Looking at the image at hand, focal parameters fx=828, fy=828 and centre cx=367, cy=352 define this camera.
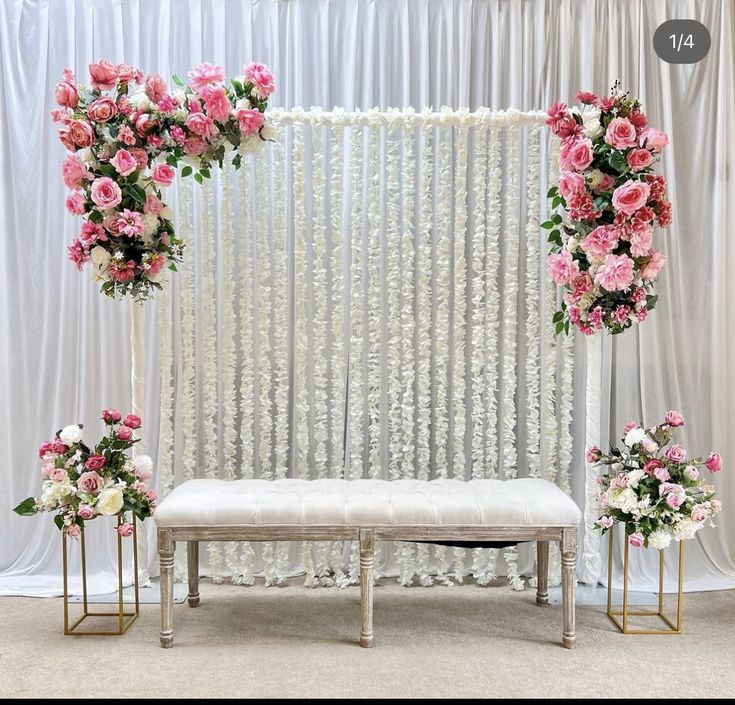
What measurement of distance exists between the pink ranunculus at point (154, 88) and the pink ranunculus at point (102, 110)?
0.15m

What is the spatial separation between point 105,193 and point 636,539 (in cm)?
236

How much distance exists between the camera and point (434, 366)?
146 inches

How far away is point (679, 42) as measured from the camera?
3777mm

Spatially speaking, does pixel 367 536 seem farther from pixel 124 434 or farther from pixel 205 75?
pixel 205 75

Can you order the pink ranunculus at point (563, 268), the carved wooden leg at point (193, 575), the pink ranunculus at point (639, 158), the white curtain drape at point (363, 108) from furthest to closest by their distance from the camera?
the white curtain drape at point (363, 108) → the carved wooden leg at point (193, 575) → the pink ranunculus at point (563, 268) → the pink ranunculus at point (639, 158)

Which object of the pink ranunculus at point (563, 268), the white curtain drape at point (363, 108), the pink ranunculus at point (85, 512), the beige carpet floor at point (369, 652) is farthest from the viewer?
the white curtain drape at point (363, 108)

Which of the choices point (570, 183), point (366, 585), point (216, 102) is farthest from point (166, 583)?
point (570, 183)

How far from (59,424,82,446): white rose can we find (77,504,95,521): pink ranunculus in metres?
0.25

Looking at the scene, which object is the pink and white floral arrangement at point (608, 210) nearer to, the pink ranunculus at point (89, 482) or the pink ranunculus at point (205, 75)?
the pink ranunculus at point (205, 75)

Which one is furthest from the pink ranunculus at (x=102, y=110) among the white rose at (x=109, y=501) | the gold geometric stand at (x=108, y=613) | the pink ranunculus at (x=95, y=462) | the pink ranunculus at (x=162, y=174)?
the gold geometric stand at (x=108, y=613)

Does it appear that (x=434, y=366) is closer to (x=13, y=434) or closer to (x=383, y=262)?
(x=383, y=262)

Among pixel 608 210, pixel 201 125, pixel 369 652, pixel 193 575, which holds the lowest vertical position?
pixel 369 652

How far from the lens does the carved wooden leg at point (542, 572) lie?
3.50 metres

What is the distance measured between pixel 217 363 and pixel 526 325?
1.40m
